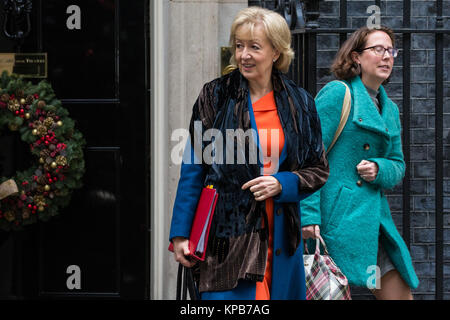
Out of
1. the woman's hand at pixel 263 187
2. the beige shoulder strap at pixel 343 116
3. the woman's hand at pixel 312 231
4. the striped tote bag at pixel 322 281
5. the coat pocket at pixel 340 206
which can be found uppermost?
Result: the beige shoulder strap at pixel 343 116

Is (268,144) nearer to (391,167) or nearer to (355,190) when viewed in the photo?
(355,190)

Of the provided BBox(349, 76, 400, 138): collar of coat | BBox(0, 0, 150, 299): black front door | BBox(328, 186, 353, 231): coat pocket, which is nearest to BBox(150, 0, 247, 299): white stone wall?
BBox(0, 0, 150, 299): black front door

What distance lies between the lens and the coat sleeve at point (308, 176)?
3186mm

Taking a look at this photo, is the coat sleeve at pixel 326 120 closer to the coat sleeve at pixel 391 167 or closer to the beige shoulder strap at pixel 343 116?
the beige shoulder strap at pixel 343 116

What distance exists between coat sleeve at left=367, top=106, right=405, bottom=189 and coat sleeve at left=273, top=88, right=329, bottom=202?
65cm

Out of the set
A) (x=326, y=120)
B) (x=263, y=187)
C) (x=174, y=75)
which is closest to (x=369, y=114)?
(x=326, y=120)

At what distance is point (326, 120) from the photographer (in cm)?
393

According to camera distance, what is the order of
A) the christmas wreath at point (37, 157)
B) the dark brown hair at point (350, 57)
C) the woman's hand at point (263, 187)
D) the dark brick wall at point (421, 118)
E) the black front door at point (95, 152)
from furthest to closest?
the dark brick wall at point (421, 118) → the black front door at point (95, 152) → the christmas wreath at point (37, 157) → the dark brown hair at point (350, 57) → the woman's hand at point (263, 187)

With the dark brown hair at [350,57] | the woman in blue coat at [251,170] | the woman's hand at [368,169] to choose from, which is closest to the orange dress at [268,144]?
the woman in blue coat at [251,170]

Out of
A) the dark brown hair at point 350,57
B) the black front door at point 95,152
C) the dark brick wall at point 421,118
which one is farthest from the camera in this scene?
the dark brick wall at point 421,118

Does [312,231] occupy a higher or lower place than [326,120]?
lower

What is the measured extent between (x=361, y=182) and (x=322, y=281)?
0.63 metres

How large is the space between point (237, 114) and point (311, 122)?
1.20ft

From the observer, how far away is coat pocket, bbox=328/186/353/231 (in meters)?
3.97
